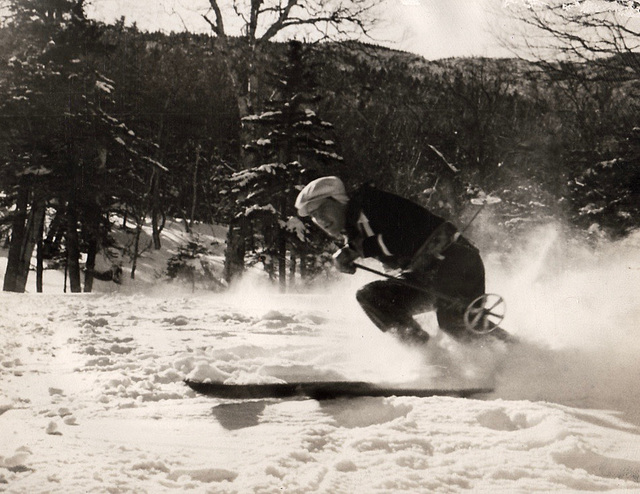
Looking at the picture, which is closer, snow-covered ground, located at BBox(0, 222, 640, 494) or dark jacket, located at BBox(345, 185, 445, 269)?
snow-covered ground, located at BBox(0, 222, 640, 494)

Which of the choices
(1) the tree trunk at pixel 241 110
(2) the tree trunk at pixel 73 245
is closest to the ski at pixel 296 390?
(1) the tree trunk at pixel 241 110

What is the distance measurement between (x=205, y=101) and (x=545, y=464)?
35.6m

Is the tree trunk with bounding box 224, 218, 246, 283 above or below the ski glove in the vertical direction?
below

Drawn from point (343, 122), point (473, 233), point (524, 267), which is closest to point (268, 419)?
point (524, 267)

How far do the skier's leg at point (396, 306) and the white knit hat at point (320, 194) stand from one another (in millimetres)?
803

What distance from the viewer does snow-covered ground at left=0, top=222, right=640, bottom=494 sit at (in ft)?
7.28

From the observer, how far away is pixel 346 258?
15.7ft

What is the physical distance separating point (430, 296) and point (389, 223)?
0.72 m

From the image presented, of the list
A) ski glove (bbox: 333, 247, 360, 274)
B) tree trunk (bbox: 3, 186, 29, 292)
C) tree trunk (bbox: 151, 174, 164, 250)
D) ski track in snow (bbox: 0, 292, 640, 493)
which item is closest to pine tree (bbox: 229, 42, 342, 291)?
tree trunk (bbox: 3, 186, 29, 292)

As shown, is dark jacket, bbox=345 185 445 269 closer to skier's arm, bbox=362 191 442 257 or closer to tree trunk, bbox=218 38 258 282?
skier's arm, bbox=362 191 442 257

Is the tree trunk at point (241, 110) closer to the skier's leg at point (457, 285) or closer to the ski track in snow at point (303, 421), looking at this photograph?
the ski track in snow at point (303, 421)

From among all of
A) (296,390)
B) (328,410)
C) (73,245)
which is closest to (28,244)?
(73,245)

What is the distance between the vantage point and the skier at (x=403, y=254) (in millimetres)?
4559

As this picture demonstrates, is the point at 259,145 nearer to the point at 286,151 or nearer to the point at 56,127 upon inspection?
the point at 286,151
